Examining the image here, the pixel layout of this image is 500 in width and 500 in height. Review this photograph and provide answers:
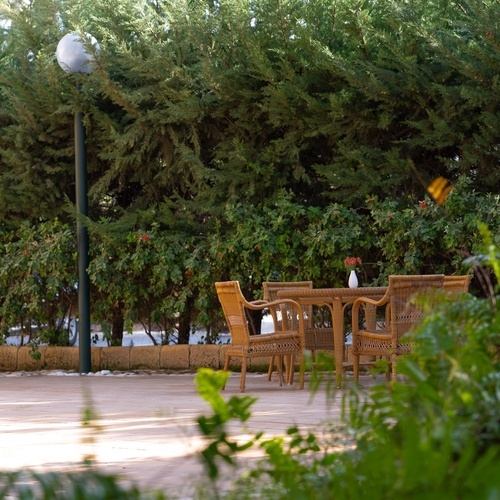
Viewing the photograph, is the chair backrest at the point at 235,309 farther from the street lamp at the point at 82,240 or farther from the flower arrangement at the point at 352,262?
the street lamp at the point at 82,240

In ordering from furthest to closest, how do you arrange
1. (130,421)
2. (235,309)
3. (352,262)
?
(352,262) < (235,309) < (130,421)

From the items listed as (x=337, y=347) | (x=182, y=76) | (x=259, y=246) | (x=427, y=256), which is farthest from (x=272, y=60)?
(x=337, y=347)

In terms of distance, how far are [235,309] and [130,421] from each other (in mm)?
2110

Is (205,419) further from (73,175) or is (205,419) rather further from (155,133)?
(73,175)

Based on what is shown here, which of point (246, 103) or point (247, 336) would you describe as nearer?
point (247, 336)

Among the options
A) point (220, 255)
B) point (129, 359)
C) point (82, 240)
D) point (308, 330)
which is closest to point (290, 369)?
point (308, 330)

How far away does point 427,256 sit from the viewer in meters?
8.52

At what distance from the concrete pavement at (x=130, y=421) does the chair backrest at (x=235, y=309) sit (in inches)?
17.5

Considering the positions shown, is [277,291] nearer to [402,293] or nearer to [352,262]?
[352,262]

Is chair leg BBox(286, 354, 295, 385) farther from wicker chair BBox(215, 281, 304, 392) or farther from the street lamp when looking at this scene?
the street lamp

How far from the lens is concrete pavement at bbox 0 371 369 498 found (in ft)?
12.6

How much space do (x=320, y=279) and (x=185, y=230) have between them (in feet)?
4.94

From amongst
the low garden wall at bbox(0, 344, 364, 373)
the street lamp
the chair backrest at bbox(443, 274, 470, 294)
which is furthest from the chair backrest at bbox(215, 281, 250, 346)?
the street lamp

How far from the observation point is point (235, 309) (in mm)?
7543
